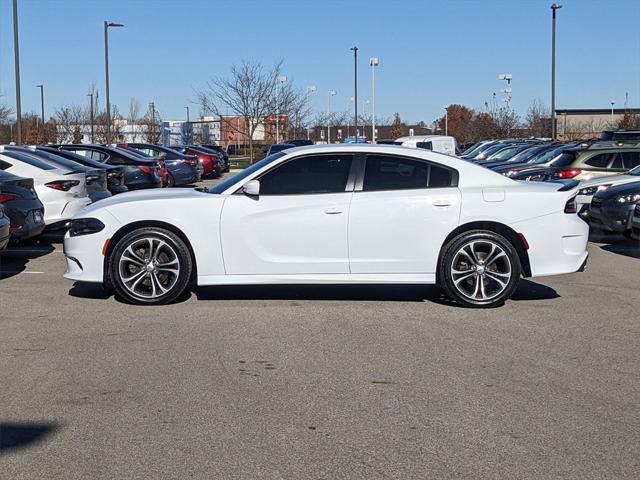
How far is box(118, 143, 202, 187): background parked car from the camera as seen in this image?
27484mm

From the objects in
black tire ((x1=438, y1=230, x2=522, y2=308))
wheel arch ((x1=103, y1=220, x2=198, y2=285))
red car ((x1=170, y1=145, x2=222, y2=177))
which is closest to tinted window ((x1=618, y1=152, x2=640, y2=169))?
black tire ((x1=438, y1=230, x2=522, y2=308))

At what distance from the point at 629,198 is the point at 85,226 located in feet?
28.6

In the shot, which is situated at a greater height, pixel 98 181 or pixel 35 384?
pixel 98 181

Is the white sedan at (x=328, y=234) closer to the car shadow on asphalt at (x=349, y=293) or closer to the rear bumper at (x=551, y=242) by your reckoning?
the rear bumper at (x=551, y=242)

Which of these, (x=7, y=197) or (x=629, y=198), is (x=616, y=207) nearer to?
(x=629, y=198)

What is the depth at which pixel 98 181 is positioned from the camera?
1384 centimetres

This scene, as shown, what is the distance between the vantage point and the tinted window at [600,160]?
17.0m

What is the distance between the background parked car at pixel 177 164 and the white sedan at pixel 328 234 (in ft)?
61.2

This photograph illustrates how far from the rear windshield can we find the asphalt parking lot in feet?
16.1

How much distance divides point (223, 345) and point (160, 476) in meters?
2.60

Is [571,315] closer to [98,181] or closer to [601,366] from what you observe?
[601,366]

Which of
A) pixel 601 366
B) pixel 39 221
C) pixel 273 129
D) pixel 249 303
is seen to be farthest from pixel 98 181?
pixel 273 129

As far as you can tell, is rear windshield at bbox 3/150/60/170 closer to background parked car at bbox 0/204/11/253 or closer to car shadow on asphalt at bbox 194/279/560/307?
background parked car at bbox 0/204/11/253

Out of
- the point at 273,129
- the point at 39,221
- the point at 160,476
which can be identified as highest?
the point at 273,129
